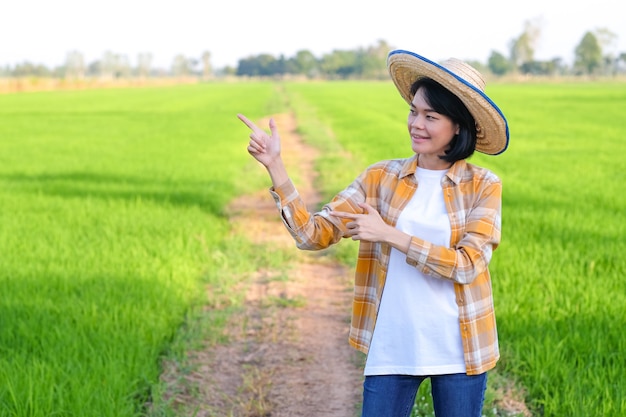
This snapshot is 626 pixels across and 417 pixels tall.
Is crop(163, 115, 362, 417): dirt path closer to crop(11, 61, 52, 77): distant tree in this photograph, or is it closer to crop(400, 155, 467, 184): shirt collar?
crop(400, 155, 467, 184): shirt collar

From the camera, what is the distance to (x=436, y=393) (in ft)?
7.41

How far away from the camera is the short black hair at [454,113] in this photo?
2178 millimetres

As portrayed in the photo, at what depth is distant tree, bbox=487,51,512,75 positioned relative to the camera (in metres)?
156

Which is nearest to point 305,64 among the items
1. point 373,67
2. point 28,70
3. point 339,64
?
point 339,64

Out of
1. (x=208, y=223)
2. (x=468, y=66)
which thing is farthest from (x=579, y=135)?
(x=468, y=66)

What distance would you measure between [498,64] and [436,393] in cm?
16185

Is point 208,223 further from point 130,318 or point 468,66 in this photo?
point 468,66

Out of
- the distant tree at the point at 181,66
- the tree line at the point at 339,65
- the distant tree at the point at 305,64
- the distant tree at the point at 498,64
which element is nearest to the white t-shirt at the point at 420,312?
the tree line at the point at 339,65

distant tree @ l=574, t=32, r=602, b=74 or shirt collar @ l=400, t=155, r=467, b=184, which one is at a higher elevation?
distant tree @ l=574, t=32, r=602, b=74

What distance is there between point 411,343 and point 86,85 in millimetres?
84175

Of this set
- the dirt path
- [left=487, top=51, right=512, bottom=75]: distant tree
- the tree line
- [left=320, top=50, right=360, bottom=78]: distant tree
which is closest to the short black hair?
the dirt path

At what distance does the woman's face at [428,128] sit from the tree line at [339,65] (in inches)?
4623

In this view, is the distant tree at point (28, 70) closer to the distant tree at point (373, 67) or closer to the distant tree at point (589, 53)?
the distant tree at point (373, 67)

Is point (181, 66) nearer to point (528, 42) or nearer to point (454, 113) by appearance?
point (528, 42)
